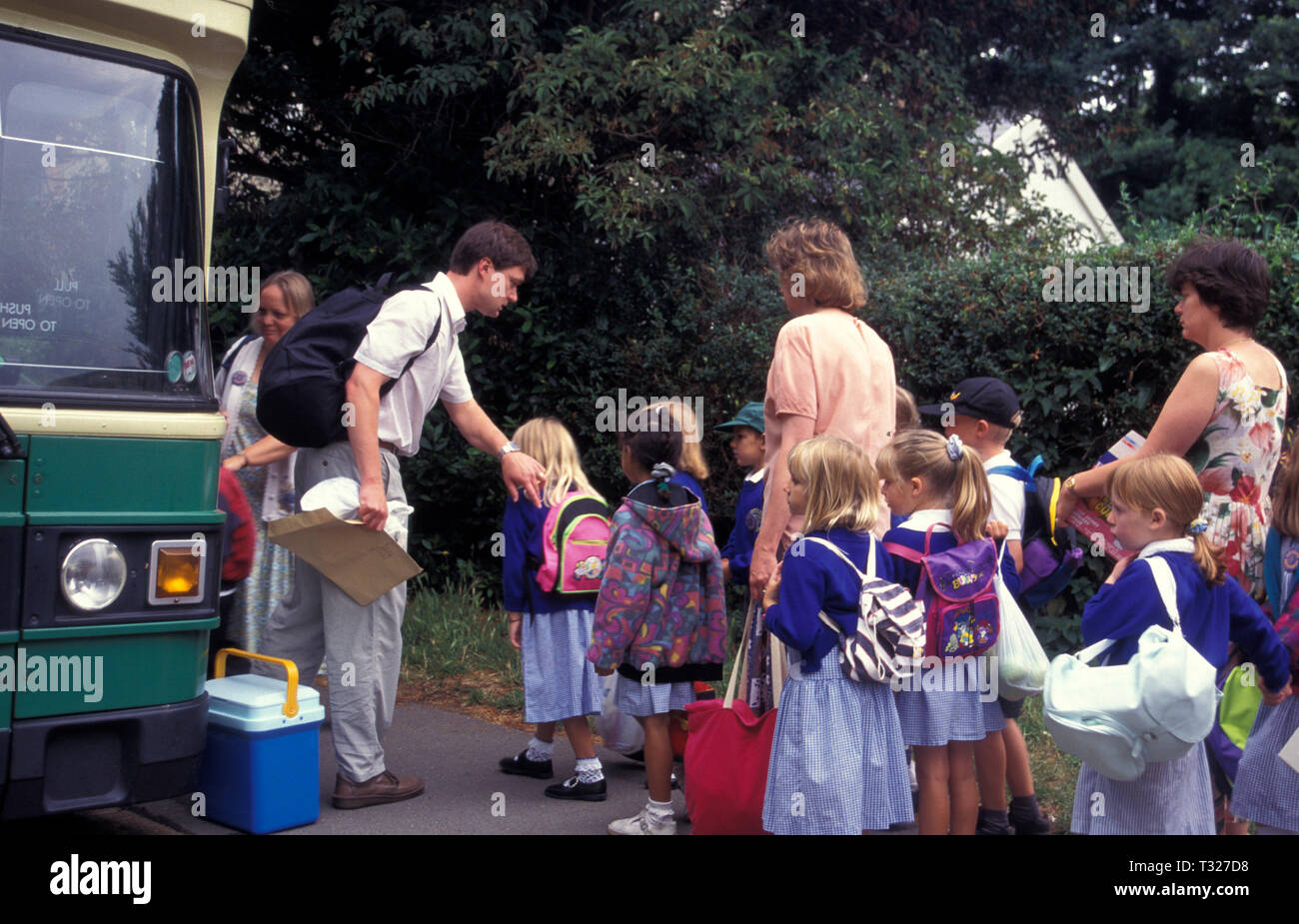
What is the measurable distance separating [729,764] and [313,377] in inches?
77.2

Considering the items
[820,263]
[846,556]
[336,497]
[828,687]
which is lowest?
[828,687]

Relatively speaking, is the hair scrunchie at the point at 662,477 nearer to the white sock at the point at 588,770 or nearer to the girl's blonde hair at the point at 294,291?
the white sock at the point at 588,770

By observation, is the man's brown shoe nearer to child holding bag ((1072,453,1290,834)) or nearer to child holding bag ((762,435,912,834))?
child holding bag ((762,435,912,834))

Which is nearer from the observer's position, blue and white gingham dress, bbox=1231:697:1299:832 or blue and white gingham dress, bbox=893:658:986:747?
blue and white gingham dress, bbox=1231:697:1299:832

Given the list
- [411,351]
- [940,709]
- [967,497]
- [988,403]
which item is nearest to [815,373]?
[967,497]

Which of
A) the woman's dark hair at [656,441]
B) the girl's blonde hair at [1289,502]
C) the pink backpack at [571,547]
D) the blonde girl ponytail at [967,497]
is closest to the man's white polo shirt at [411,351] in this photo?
the pink backpack at [571,547]

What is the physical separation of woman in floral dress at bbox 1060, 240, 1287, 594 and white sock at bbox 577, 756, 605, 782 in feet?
7.13

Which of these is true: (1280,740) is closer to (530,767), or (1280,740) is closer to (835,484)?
(835,484)

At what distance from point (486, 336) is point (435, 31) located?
6.92 feet

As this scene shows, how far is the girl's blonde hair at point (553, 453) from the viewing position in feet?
16.6

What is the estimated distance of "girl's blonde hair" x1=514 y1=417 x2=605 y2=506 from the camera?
5059mm

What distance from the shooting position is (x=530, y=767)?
211 inches

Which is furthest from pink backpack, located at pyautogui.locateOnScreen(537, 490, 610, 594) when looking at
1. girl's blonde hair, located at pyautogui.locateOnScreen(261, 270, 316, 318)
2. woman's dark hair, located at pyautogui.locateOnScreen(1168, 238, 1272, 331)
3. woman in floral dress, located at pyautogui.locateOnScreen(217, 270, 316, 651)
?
woman's dark hair, located at pyautogui.locateOnScreen(1168, 238, 1272, 331)

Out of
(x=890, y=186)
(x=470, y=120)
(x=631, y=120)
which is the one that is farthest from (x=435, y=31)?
(x=890, y=186)
